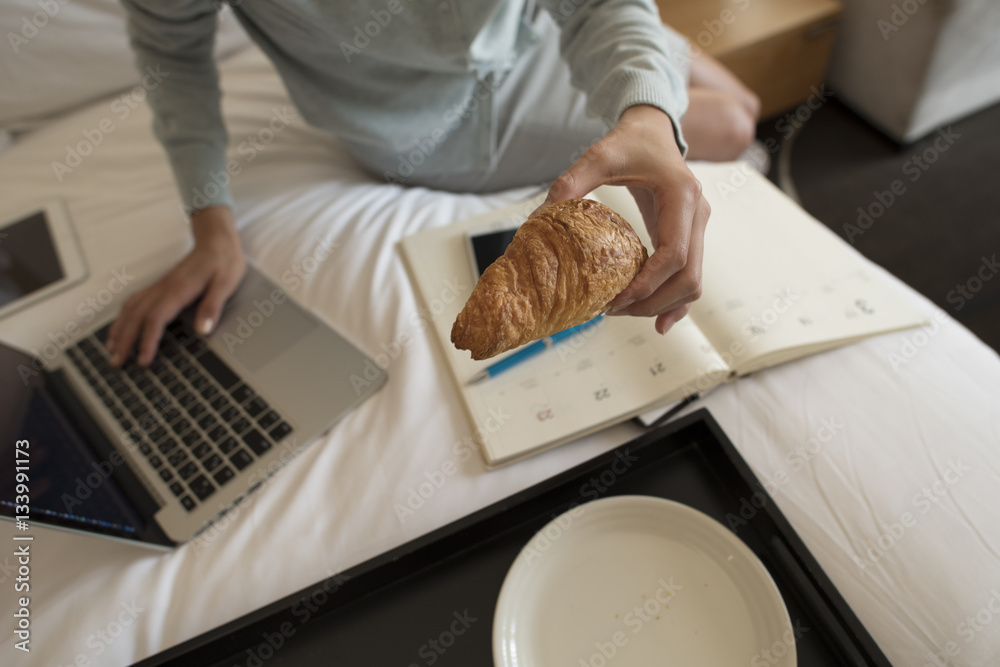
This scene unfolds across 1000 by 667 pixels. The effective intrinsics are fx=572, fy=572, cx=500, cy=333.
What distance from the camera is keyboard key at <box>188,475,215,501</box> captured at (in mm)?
701

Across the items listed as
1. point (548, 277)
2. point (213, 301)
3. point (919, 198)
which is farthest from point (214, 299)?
point (919, 198)

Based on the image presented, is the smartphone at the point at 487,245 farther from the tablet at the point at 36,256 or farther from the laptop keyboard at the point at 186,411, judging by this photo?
the tablet at the point at 36,256

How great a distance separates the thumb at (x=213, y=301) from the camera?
848 mm

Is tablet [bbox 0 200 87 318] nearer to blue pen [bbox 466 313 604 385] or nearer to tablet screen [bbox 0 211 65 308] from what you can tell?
tablet screen [bbox 0 211 65 308]

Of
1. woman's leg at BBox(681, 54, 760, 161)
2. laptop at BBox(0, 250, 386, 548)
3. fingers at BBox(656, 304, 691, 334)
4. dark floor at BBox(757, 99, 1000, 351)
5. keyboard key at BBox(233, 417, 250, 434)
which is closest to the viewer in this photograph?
fingers at BBox(656, 304, 691, 334)

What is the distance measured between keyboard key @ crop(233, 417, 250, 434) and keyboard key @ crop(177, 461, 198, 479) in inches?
2.5

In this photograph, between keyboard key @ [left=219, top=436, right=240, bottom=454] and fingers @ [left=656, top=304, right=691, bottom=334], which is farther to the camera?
keyboard key @ [left=219, top=436, right=240, bottom=454]

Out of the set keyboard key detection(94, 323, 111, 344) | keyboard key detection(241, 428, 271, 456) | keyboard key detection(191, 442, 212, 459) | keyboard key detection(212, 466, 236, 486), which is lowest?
keyboard key detection(212, 466, 236, 486)

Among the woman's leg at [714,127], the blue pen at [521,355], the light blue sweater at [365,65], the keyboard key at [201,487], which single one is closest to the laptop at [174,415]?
the keyboard key at [201,487]

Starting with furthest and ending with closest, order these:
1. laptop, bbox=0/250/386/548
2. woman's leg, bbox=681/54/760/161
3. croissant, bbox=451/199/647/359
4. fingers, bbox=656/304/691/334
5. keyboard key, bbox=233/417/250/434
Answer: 1. woman's leg, bbox=681/54/760/161
2. keyboard key, bbox=233/417/250/434
3. laptop, bbox=0/250/386/548
4. fingers, bbox=656/304/691/334
5. croissant, bbox=451/199/647/359

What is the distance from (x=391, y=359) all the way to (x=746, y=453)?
468 millimetres

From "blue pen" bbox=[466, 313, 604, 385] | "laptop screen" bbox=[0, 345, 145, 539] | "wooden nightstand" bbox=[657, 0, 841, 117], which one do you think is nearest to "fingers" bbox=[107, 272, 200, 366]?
"laptop screen" bbox=[0, 345, 145, 539]

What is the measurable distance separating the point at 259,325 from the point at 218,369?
3.4 inches

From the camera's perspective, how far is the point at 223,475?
71 centimetres
